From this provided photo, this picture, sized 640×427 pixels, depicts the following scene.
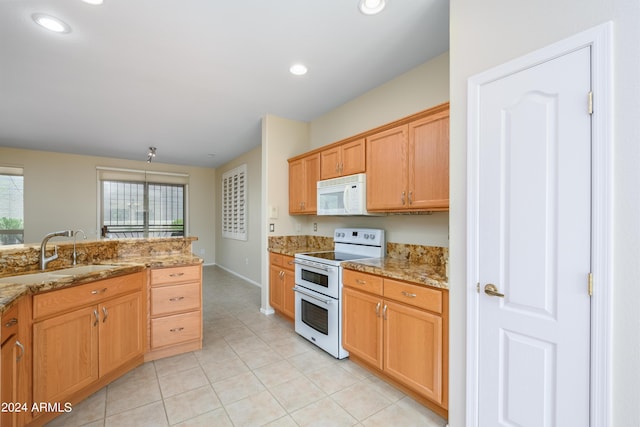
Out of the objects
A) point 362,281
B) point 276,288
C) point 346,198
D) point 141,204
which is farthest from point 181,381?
point 141,204

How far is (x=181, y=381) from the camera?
224cm

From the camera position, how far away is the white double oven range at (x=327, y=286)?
8.38ft

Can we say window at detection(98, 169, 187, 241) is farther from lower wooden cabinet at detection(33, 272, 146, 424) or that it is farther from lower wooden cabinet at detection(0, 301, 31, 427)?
lower wooden cabinet at detection(0, 301, 31, 427)

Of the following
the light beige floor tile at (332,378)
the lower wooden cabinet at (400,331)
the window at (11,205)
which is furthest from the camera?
A: the window at (11,205)

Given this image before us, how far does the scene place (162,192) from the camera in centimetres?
678

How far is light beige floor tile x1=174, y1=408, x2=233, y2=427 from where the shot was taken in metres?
1.76

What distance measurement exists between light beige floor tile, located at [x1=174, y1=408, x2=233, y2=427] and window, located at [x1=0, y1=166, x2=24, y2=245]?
583cm

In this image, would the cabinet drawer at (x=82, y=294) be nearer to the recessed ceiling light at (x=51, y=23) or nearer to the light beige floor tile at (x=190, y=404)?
the light beige floor tile at (x=190, y=404)

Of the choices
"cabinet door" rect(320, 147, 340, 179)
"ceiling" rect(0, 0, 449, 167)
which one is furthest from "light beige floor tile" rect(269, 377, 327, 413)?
"ceiling" rect(0, 0, 449, 167)

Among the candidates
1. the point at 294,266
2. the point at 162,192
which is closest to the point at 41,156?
the point at 162,192
